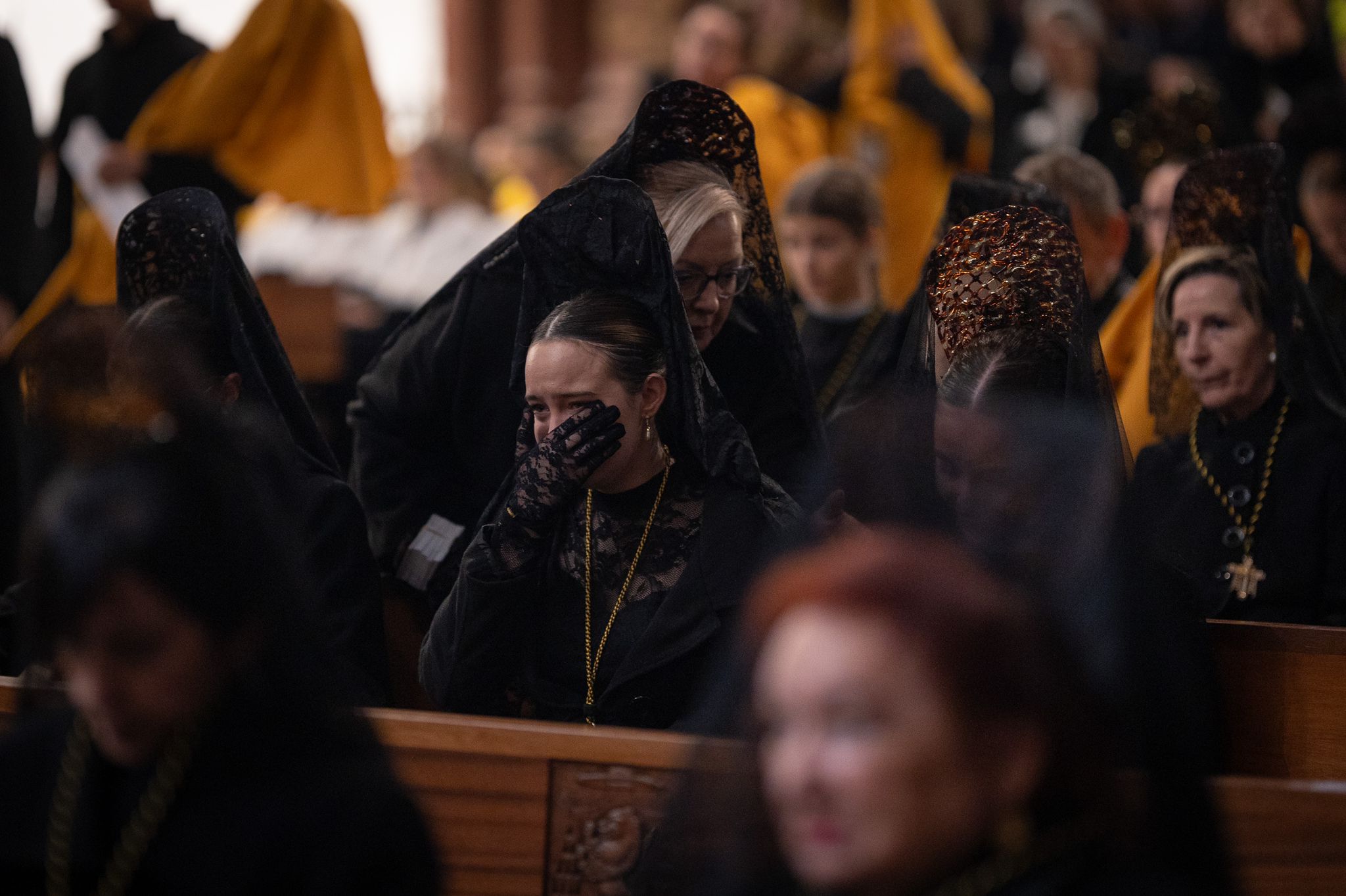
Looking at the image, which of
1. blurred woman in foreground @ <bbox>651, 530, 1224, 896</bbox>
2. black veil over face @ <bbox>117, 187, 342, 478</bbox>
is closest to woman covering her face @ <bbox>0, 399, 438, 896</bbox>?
blurred woman in foreground @ <bbox>651, 530, 1224, 896</bbox>

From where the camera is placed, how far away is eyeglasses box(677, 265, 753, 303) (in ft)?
11.7

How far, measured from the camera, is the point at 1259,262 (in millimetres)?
3965

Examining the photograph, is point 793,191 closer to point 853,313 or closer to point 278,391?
point 853,313

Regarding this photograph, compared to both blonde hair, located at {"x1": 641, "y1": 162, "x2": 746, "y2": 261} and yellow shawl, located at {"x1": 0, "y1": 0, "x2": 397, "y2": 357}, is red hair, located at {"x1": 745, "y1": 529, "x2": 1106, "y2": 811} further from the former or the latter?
yellow shawl, located at {"x1": 0, "y1": 0, "x2": 397, "y2": 357}

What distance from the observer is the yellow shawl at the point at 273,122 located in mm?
6176

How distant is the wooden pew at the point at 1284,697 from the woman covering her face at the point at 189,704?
188cm

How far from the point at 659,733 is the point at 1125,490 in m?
0.85

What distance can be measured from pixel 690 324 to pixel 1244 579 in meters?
1.34

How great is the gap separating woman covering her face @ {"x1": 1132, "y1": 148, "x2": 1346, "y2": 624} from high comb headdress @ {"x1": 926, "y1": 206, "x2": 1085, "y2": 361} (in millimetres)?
646

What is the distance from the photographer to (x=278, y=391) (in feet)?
11.5

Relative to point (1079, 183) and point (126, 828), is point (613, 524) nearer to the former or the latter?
point (126, 828)

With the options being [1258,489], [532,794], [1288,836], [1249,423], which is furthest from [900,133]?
[1288,836]

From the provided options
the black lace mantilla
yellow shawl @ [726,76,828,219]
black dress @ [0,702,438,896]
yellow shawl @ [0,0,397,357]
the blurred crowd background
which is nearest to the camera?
black dress @ [0,702,438,896]

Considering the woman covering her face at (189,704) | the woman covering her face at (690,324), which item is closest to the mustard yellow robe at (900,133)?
the woman covering her face at (690,324)
